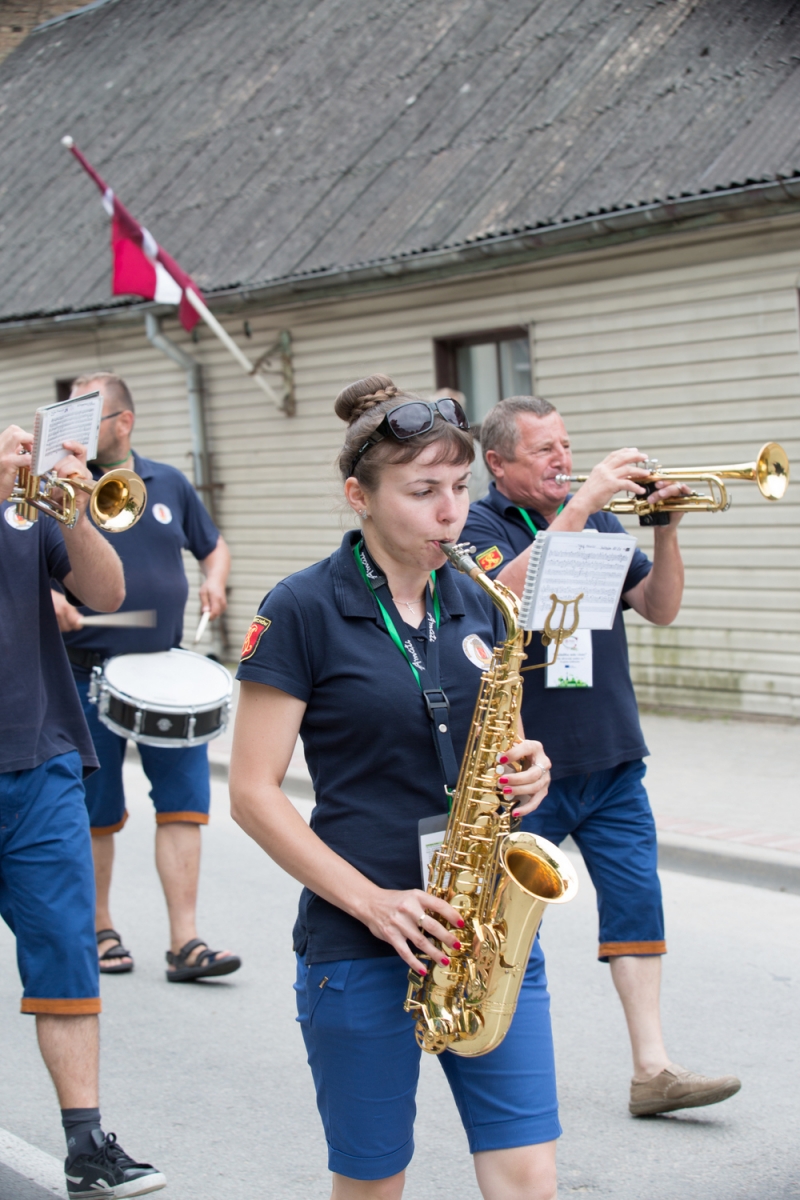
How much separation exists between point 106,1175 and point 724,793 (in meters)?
4.87

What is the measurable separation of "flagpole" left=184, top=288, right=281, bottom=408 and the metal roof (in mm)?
491

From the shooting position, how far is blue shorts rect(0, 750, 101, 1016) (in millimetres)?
3605

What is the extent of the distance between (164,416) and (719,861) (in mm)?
9453

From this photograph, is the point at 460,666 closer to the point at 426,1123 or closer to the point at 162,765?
the point at 426,1123

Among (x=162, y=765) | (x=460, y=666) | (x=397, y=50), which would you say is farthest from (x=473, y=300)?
(x=460, y=666)

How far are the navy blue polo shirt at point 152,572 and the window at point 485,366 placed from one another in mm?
5829

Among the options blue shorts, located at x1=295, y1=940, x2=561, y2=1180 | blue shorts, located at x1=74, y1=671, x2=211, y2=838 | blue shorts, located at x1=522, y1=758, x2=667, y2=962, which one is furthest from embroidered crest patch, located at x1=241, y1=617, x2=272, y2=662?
blue shorts, located at x1=74, y1=671, x2=211, y2=838

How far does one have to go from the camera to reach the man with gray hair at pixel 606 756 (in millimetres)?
4062

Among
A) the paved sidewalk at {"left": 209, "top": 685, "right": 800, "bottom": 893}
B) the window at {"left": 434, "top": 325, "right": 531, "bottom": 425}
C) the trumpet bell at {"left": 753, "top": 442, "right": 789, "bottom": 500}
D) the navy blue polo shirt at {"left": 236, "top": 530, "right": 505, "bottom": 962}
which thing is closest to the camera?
the navy blue polo shirt at {"left": 236, "top": 530, "right": 505, "bottom": 962}

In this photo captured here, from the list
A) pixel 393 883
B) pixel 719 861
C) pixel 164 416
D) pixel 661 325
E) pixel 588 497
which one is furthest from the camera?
pixel 164 416

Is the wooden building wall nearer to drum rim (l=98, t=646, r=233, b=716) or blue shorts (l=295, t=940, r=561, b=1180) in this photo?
drum rim (l=98, t=646, r=233, b=716)

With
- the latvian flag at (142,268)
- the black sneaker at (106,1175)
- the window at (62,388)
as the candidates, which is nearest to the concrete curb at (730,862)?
the black sneaker at (106,1175)

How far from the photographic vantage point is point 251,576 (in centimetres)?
1377

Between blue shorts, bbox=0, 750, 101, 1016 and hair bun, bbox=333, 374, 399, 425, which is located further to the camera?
blue shorts, bbox=0, 750, 101, 1016
